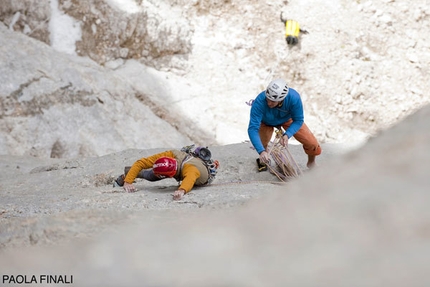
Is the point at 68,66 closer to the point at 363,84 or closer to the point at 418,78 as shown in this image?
the point at 363,84

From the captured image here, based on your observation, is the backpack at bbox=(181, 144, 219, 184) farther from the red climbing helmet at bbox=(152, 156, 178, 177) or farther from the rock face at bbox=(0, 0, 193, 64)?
the rock face at bbox=(0, 0, 193, 64)

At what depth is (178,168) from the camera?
5703mm

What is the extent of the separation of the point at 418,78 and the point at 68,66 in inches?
385

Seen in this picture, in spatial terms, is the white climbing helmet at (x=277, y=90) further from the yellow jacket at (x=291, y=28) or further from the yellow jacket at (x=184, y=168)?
the yellow jacket at (x=291, y=28)

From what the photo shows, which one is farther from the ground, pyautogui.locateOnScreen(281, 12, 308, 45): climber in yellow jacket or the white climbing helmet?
the white climbing helmet

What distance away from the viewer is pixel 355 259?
59.4 inches

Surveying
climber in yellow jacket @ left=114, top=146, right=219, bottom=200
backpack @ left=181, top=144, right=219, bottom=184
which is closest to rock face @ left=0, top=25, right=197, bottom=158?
climber in yellow jacket @ left=114, top=146, right=219, bottom=200

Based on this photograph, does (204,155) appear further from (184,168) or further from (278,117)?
(278,117)

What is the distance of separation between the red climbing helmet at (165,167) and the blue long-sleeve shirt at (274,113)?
1.48 meters

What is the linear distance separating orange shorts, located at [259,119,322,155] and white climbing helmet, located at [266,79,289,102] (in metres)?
0.79

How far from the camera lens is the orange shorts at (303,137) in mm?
7254

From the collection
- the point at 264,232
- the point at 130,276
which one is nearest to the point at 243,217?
the point at 264,232

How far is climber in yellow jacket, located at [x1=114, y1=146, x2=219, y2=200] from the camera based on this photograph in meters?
5.56

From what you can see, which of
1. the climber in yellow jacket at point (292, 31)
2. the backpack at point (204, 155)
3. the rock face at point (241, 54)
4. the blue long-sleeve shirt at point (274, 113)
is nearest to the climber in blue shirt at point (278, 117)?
the blue long-sleeve shirt at point (274, 113)
